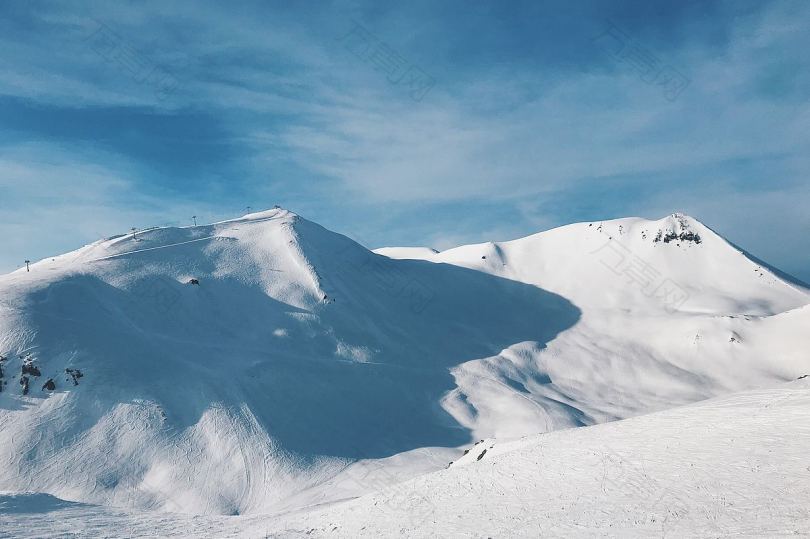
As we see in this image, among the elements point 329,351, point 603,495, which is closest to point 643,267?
point 329,351

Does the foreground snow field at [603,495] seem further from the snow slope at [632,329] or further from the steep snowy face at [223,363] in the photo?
the snow slope at [632,329]

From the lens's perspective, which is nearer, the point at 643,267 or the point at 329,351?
the point at 329,351

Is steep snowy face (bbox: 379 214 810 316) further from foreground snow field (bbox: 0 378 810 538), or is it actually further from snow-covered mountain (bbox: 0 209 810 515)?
foreground snow field (bbox: 0 378 810 538)

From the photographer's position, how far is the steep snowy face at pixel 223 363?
142 ft

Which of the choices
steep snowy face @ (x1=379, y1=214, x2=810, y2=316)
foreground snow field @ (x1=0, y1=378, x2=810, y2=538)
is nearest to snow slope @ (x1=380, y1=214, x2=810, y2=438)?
steep snowy face @ (x1=379, y1=214, x2=810, y2=316)

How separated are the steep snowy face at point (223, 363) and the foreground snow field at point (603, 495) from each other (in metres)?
9.41

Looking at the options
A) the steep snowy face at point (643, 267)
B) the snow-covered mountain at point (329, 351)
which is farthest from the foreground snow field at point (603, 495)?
the steep snowy face at point (643, 267)

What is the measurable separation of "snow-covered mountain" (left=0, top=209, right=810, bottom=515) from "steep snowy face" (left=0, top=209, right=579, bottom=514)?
210 mm

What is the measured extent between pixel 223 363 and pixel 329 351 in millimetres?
12710

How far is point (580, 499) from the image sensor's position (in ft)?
76.3

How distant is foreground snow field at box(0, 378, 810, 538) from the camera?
20281mm

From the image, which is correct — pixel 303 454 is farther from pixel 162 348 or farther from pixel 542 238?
pixel 542 238

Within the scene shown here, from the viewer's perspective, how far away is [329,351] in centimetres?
6562

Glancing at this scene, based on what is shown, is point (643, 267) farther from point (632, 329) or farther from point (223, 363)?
point (223, 363)
